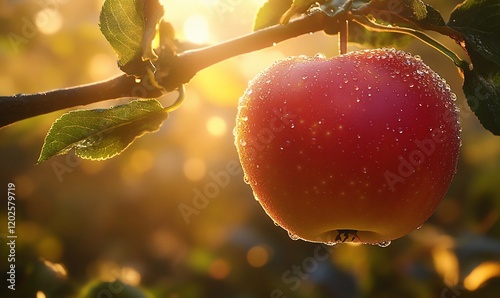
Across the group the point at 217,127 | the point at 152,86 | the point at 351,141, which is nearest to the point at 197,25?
the point at 217,127

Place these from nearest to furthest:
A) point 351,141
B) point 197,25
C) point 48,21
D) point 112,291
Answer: point 351,141
point 112,291
point 197,25
point 48,21

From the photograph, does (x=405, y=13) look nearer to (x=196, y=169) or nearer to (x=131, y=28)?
(x=131, y=28)

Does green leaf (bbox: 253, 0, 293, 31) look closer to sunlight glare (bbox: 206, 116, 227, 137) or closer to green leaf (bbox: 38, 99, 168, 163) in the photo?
green leaf (bbox: 38, 99, 168, 163)

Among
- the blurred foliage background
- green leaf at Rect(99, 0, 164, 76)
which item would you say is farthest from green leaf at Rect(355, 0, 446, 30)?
the blurred foliage background

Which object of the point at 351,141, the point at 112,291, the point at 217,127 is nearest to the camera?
the point at 351,141

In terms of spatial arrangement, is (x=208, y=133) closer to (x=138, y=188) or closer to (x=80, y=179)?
(x=138, y=188)

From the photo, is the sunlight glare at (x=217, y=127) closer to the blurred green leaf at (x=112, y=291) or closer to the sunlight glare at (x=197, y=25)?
the sunlight glare at (x=197, y=25)

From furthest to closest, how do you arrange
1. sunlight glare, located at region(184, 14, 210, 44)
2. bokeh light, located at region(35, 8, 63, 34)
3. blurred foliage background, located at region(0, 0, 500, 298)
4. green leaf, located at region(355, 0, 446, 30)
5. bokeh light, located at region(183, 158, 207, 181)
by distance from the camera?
bokeh light, located at region(183, 158, 207, 181)
bokeh light, located at region(35, 8, 63, 34)
blurred foliage background, located at region(0, 0, 500, 298)
sunlight glare, located at region(184, 14, 210, 44)
green leaf, located at region(355, 0, 446, 30)
